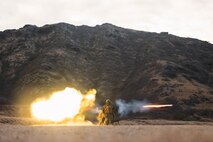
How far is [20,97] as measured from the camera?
332 feet

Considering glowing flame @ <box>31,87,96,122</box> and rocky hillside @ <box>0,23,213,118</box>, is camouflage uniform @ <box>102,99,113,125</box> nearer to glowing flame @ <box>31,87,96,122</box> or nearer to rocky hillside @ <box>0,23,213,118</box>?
glowing flame @ <box>31,87,96,122</box>

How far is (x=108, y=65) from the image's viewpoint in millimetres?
131875

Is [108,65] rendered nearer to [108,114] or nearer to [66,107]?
[66,107]

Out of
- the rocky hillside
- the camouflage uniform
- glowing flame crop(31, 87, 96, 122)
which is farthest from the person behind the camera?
the rocky hillside

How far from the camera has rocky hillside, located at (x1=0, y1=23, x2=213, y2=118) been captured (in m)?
101

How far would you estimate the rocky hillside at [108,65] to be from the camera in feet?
333

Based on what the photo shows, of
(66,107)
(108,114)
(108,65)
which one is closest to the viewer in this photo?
(108,114)

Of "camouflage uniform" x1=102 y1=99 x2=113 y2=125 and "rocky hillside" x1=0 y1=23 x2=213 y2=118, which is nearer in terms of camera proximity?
"camouflage uniform" x1=102 y1=99 x2=113 y2=125

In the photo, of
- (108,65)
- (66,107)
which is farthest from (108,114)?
(108,65)

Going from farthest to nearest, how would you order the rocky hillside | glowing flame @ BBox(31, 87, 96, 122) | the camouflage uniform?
the rocky hillside, glowing flame @ BBox(31, 87, 96, 122), the camouflage uniform

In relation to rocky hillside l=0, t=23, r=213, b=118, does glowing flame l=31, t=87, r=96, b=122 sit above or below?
below

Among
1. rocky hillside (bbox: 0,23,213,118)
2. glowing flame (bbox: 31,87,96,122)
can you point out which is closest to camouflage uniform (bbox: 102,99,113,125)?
glowing flame (bbox: 31,87,96,122)

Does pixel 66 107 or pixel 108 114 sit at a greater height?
pixel 66 107

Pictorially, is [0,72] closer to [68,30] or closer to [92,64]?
[92,64]
